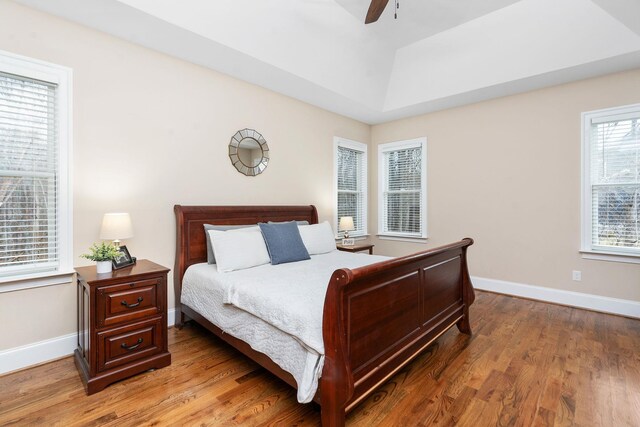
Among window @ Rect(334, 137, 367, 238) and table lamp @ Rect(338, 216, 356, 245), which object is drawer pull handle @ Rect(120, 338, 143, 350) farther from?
window @ Rect(334, 137, 367, 238)

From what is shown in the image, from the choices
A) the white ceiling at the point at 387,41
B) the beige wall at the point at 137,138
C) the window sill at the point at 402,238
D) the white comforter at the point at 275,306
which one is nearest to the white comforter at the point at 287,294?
the white comforter at the point at 275,306

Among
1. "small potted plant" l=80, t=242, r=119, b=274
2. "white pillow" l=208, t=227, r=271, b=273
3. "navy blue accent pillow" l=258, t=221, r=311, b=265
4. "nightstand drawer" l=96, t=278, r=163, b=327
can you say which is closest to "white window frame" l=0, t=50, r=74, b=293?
"small potted plant" l=80, t=242, r=119, b=274

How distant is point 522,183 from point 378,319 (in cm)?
332

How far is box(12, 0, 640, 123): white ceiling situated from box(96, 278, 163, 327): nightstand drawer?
208 centimetres

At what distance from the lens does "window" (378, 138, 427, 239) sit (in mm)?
4965

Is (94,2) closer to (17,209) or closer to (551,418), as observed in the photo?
(17,209)

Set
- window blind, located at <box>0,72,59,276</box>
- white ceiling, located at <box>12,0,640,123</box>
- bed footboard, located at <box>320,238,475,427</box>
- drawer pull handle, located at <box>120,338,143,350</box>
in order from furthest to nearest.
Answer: white ceiling, located at <box>12,0,640,123</box>
window blind, located at <box>0,72,59,276</box>
drawer pull handle, located at <box>120,338,143,350</box>
bed footboard, located at <box>320,238,475,427</box>

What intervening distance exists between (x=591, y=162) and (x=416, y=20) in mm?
2613

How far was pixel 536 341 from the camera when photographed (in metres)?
2.76

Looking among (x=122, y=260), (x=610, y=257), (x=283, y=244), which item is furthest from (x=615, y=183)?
(x=122, y=260)

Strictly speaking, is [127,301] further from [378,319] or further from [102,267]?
[378,319]

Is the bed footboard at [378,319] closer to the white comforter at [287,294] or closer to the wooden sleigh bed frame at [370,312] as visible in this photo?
the wooden sleigh bed frame at [370,312]

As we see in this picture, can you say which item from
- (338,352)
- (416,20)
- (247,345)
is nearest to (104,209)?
(247,345)

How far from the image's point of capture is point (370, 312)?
70.4 inches
